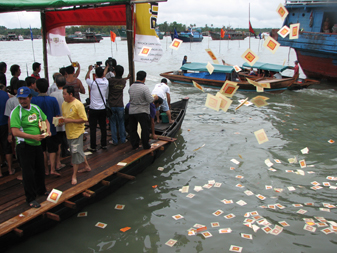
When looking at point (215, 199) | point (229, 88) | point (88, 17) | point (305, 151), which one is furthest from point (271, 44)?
point (88, 17)

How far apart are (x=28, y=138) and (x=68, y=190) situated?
1.22 meters

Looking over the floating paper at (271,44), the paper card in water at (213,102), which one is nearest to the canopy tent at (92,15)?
the paper card in water at (213,102)

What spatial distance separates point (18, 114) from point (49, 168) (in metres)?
1.92

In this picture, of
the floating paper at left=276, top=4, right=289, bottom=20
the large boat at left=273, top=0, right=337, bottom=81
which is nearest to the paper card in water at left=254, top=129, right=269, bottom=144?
the floating paper at left=276, top=4, right=289, bottom=20

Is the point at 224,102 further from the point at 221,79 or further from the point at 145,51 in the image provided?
the point at 221,79

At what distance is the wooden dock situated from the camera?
3996 millimetres

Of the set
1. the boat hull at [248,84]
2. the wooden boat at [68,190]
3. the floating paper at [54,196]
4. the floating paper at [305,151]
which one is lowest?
the floating paper at [305,151]

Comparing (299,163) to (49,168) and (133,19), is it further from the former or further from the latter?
(49,168)

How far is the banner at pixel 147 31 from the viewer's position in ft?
20.5

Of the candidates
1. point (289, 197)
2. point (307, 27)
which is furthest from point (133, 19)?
point (307, 27)

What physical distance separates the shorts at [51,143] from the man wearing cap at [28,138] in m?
0.81

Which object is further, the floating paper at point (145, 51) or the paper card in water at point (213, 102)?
the paper card in water at point (213, 102)

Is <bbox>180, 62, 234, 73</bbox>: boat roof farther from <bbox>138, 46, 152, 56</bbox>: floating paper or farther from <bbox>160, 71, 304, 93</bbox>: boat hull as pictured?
<bbox>138, 46, 152, 56</bbox>: floating paper

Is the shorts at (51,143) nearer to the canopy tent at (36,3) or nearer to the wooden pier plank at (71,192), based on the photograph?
the wooden pier plank at (71,192)
